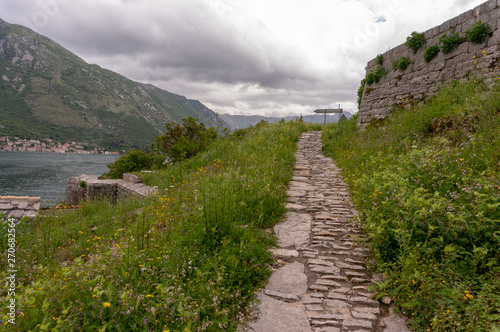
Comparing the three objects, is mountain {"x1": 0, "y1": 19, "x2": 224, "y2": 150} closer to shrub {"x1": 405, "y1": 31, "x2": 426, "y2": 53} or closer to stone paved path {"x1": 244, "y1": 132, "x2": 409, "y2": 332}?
shrub {"x1": 405, "y1": 31, "x2": 426, "y2": 53}

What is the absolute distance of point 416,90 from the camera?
10.7 m

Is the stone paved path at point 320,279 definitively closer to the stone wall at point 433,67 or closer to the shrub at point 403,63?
the stone wall at point 433,67

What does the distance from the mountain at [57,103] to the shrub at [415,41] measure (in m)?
107

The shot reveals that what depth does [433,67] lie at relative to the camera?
32.8ft

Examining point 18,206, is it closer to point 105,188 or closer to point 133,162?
point 105,188

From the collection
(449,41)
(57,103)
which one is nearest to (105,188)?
(449,41)

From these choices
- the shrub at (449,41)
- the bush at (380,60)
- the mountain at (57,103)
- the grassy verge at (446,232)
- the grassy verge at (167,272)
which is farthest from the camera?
the mountain at (57,103)

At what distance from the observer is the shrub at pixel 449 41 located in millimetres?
8983

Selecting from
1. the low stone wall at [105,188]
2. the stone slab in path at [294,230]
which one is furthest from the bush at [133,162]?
the stone slab in path at [294,230]

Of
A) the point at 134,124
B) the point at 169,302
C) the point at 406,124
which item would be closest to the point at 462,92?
the point at 406,124

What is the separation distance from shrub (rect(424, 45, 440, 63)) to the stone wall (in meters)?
0.16

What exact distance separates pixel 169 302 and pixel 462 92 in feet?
33.6

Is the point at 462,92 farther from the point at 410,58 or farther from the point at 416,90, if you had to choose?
the point at 410,58

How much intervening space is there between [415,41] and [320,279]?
39.5 feet
